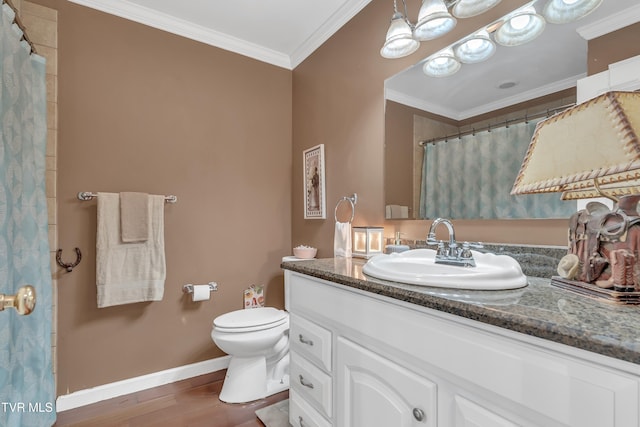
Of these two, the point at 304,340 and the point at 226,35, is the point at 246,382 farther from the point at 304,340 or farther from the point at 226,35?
the point at 226,35

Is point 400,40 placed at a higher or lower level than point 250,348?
higher

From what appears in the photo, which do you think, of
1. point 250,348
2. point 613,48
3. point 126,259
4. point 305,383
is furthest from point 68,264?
point 613,48

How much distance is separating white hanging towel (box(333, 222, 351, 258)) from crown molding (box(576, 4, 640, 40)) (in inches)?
51.2

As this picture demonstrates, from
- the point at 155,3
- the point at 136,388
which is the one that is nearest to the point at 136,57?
the point at 155,3

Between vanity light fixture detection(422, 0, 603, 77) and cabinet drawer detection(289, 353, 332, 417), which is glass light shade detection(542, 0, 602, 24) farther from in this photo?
cabinet drawer detection(289, 353, 332, 417)

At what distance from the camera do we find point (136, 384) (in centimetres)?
202

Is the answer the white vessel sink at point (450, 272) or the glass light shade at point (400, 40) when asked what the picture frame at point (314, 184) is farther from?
the white vessel sink at point (450, 272)

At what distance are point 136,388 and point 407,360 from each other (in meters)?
1.95

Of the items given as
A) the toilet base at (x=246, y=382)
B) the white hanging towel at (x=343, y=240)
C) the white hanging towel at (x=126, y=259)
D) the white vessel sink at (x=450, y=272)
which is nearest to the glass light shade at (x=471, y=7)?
the white vessel sink at (x=450, y=272)

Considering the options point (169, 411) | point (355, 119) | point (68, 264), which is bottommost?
point (169, 411)

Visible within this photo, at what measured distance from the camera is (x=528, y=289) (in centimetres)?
90

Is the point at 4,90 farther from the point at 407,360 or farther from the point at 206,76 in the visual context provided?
Result: the point at 407,360

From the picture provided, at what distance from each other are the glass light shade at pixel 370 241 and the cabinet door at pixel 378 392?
2.05 feet

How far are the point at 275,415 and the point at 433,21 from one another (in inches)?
84.5
